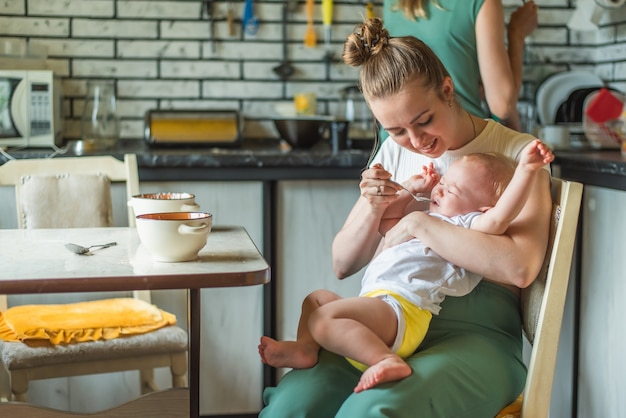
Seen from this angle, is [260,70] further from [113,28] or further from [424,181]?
[424,181]

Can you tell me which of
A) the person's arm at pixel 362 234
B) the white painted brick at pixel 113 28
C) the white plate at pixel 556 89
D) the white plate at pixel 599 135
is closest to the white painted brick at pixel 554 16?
the white plate at pixel 556 89

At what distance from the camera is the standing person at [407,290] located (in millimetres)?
1627

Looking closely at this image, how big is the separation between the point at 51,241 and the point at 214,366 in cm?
124

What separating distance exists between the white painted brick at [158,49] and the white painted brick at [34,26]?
240 mm

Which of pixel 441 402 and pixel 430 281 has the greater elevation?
pixel 430 281

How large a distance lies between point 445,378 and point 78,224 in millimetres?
1442

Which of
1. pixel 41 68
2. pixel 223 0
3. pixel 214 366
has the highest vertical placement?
pixel 223 0

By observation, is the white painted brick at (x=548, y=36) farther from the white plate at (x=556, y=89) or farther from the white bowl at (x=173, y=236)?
the white bowl at (x=173, y=236)

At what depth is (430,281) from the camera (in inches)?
69.5

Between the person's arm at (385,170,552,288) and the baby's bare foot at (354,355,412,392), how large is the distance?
27 cm

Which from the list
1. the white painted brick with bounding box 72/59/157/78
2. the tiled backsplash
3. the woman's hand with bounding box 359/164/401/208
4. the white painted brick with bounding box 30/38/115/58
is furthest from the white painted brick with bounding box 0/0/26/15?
the woman's hand with bounding box 359/164/401/208

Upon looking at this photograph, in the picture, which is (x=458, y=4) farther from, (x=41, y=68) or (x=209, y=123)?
(x=41, y=68)

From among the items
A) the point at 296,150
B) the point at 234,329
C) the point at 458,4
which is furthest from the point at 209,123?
the point at 458,4

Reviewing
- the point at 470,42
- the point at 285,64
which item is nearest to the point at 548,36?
the point at 285,64
